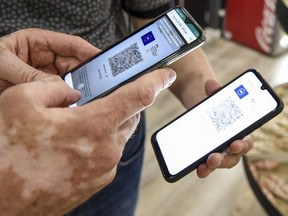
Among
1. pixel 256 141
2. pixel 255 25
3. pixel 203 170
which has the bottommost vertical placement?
pixel 255 25

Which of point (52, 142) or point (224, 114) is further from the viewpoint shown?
point (224, 114)

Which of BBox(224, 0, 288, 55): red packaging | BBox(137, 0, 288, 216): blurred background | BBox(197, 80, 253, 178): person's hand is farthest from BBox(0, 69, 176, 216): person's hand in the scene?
BBox(224, 0, 288, 55): red packaging

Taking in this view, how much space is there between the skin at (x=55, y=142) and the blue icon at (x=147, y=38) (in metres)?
0.15

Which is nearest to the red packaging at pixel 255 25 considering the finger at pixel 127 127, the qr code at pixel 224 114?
the qr code at pixel 224 114

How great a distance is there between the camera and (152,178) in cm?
140

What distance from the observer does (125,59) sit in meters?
0.54

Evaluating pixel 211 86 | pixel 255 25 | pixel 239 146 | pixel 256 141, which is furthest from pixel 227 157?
pixel 255 25

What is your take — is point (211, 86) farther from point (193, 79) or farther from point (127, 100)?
point (127, 100)

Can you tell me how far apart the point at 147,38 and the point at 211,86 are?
169 mm

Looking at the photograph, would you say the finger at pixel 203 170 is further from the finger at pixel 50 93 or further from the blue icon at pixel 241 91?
the finger at pixel 50 93

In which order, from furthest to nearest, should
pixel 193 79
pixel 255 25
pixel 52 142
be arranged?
pixel 255 25 < pixel 193 79 < pixel 52 142

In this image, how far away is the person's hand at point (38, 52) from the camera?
490 mm

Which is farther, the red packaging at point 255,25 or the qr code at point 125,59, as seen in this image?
the red packaging at point 255,25

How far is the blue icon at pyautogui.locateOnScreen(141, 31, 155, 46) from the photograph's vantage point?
546mm
